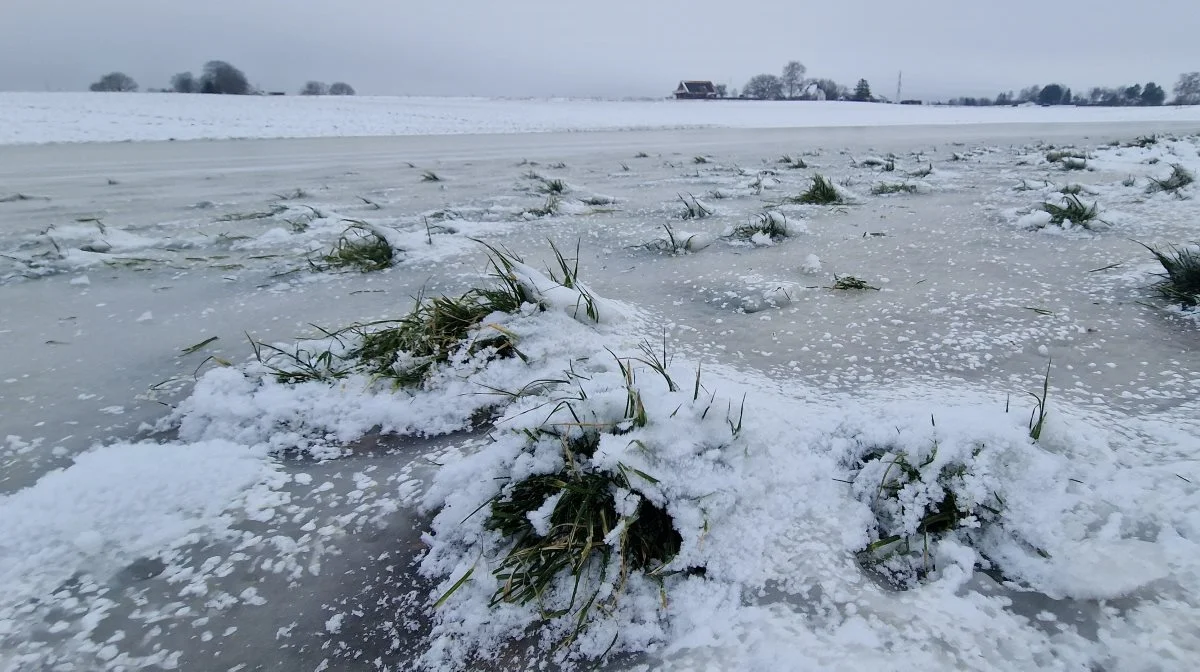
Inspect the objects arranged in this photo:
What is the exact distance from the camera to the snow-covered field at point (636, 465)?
91cm

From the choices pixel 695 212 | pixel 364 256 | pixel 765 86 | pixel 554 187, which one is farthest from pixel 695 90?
pixel 364 256

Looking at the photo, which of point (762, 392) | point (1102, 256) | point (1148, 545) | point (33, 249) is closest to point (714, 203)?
point (1102, 256)

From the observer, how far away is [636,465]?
110 centimetres

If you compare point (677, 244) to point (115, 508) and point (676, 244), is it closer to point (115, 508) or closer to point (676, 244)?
point (676, 244)

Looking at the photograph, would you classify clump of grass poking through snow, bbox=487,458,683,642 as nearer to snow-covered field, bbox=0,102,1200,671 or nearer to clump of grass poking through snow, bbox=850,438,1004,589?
snow-covered field, bbox=0,102,1200,671

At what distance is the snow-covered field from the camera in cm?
91

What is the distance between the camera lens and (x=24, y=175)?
688 cm

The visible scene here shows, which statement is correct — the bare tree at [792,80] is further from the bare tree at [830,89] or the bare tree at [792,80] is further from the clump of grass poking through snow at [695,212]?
the clump of grass poking through snow at [695,212]

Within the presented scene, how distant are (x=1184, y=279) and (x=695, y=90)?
7484 centimetres

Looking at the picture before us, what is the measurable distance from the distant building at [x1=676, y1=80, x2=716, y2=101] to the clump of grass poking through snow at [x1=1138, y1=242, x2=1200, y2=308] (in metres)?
68.9

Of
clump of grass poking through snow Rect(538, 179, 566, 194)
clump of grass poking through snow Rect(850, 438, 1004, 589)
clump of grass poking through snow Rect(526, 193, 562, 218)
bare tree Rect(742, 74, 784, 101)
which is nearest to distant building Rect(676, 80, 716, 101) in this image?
bare tree Rect(742, 74, 784, 101)

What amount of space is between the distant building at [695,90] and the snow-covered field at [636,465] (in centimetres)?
6915

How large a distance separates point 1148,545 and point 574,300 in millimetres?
1463

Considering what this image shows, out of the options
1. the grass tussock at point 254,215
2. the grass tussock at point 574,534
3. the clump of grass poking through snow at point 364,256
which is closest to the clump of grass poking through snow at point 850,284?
the grass tussock at point 574,534
